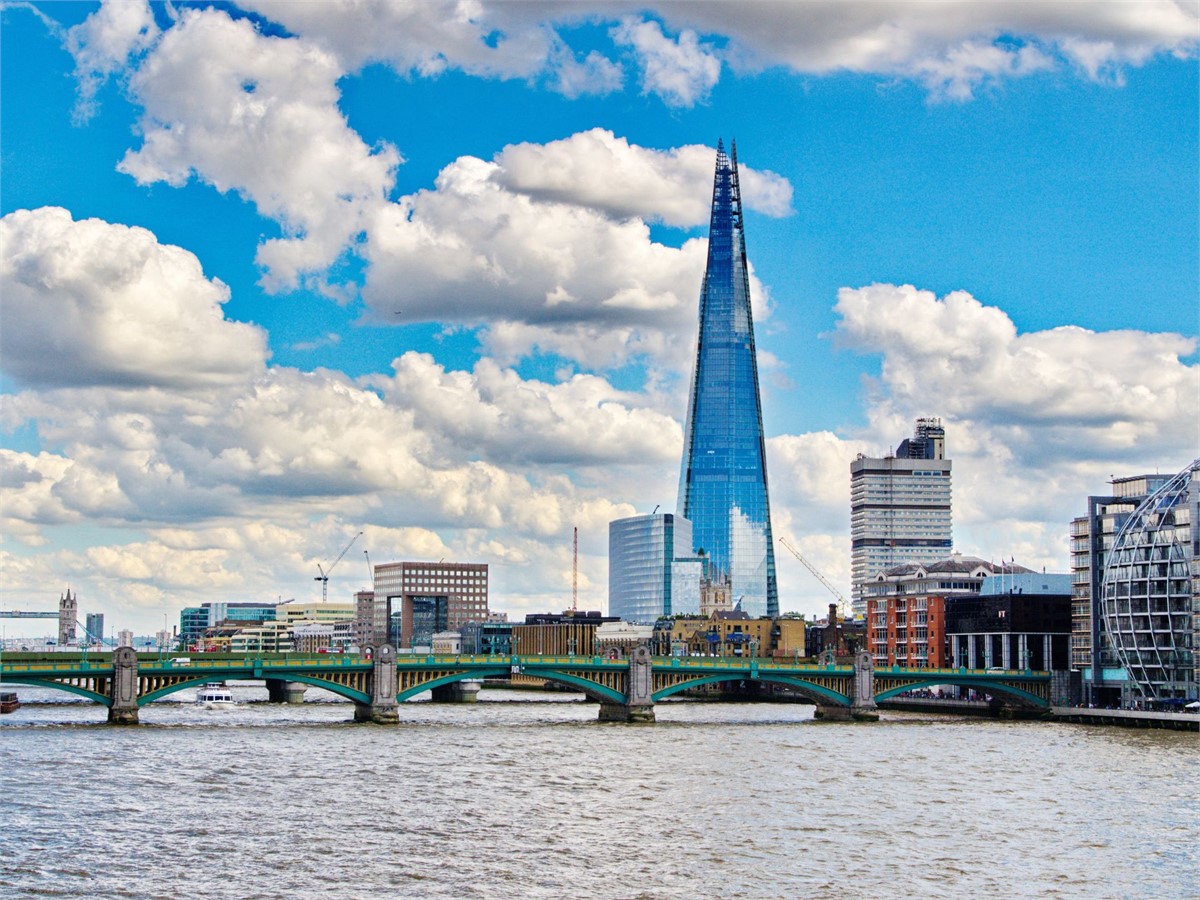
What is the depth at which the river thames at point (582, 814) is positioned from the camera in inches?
2660

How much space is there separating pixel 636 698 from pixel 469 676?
16.6 metres

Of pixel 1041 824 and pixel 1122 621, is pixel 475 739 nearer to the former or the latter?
pixel 1041 824

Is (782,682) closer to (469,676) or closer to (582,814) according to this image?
(469,676)

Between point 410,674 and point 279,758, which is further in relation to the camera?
point 410,674

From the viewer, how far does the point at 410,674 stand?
6393 inches

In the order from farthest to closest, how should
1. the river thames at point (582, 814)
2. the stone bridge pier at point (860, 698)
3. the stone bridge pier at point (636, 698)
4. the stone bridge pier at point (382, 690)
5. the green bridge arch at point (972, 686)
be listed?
1. the green bridge arch at point (972, 686)
2. the stone bridge pier at point (860, 698)
3. the stone bridge pier at point (636, 698)
4. the stone bridge pier at point (382, 690)
5. the river thames at point (582, 814)

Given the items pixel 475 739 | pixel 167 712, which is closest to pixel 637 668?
pixel 475 739

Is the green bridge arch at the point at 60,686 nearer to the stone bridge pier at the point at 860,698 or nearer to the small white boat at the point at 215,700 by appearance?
the small white boat at the point at 215,700

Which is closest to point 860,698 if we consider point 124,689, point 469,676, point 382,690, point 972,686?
point 972,686

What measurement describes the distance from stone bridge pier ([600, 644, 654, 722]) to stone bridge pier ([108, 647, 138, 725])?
47.1 m

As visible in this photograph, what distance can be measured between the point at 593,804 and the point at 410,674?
7275cm

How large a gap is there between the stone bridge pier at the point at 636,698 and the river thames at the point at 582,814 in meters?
21.9

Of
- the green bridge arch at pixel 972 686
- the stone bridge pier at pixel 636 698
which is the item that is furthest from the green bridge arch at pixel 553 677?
the green bridge arch at pixel 972 686

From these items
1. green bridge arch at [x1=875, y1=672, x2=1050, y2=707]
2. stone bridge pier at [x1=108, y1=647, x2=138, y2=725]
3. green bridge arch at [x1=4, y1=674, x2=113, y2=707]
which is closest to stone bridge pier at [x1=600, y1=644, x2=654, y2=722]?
green bridge arch at [x1=875, y1=672, x2=1050, y2=707]
